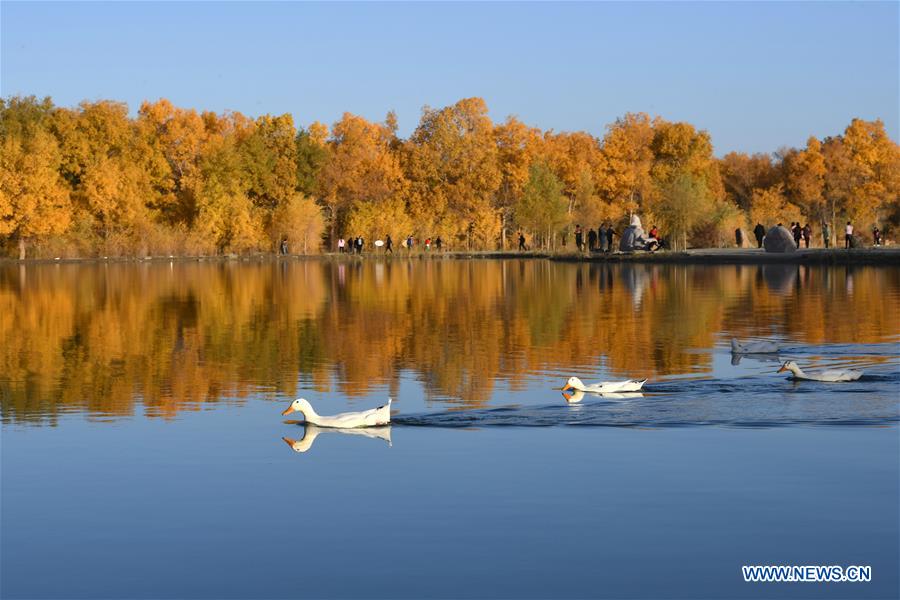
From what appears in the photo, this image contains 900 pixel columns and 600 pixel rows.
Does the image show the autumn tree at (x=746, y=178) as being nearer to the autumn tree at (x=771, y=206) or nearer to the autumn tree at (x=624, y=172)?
the autumn tree at (x=771, y=206)

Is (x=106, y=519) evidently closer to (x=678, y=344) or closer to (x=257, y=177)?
(x=678, y=344)

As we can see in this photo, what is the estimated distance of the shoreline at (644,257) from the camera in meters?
59.5

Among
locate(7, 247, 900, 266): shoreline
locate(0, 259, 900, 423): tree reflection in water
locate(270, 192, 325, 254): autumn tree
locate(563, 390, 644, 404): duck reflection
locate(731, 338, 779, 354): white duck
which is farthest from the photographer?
locate(270, 192, 325, 254): autumn tree

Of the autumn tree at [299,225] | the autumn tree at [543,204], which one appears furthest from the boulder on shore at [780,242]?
the autumn tree at [299,225]

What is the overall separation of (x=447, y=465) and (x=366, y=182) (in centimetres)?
8831

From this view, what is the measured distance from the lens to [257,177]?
96625 millimetres

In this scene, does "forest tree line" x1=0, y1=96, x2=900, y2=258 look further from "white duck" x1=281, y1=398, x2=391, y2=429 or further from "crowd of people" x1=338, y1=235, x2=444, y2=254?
"white duck" x1=281, y1=398, x2=391, y2=429

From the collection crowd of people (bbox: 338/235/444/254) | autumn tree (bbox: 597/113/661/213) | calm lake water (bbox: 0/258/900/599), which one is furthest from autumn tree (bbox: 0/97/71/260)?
calm lake water (bbox: 0/258/900/599)

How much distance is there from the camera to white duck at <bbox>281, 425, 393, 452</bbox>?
47.2 feet

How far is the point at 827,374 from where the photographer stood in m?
17.9

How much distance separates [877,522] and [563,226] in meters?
86.1

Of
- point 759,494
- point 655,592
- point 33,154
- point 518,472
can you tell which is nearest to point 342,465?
point 518,472

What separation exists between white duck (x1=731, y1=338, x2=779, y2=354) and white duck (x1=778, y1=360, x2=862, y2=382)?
145 inches

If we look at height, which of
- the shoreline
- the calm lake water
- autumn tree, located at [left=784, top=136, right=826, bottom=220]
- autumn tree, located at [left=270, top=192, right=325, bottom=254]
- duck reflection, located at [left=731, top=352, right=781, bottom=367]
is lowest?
the calm lake water
